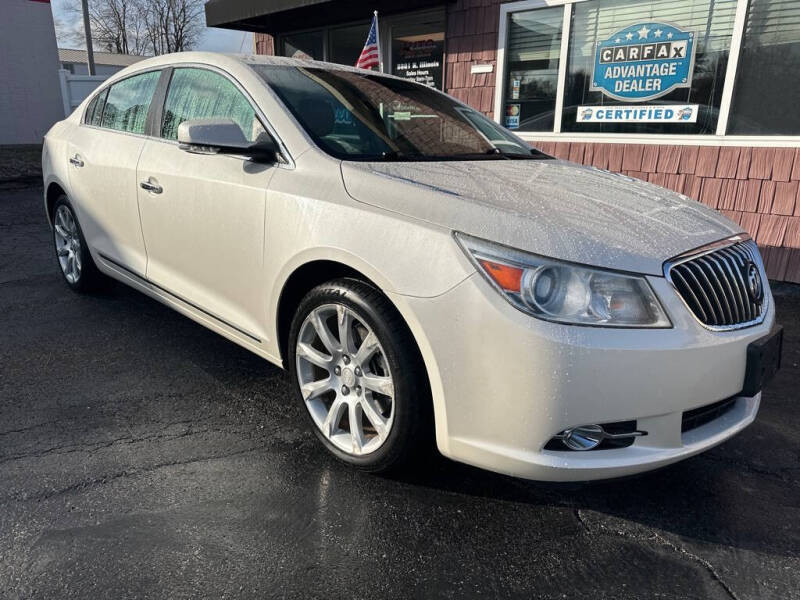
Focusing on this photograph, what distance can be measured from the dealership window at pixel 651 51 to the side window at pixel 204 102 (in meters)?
4.70

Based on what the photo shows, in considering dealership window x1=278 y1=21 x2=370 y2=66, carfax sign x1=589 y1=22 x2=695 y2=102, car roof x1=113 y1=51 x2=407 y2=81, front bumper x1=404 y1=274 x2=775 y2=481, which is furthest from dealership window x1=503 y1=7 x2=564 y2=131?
front bumper x1=404 y1=274 x2=775 y2=481

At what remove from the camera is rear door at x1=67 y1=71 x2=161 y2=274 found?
3529 millimetres

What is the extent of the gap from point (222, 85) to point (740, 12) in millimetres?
4913

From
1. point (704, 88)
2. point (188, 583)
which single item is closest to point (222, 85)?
point (188, 583)

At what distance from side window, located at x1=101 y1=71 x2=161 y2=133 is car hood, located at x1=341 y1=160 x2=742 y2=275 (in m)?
1.84

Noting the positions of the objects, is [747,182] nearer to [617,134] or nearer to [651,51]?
[617,134]

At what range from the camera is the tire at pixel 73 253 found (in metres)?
4.32

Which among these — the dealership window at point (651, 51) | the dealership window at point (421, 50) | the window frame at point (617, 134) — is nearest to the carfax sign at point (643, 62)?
the dealership window at point (651, 51)

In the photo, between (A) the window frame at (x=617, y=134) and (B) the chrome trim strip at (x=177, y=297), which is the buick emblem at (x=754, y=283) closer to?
(B) the chrome trim strip at (x=177, y=297)

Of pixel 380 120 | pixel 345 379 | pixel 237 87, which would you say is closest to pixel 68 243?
pixel 237 87

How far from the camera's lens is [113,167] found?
3627 millimetres

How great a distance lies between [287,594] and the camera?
72.7 inches

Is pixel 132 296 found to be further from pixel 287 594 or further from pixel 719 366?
pixel 719 366

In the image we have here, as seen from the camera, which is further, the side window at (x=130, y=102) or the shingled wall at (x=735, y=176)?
the shingled wall at (x=735, y=176)
